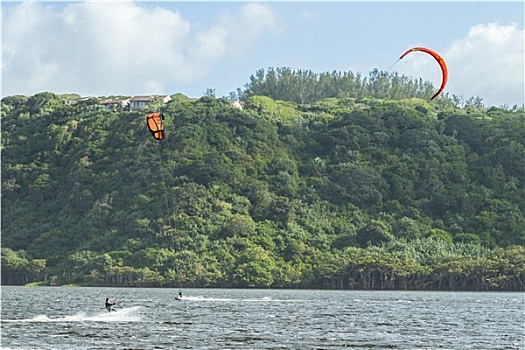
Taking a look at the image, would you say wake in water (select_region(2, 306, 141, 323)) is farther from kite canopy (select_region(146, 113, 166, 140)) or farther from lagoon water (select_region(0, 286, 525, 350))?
kite canopy (select_region(146, 113, 166, 140))

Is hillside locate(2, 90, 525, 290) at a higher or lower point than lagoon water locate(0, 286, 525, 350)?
higher

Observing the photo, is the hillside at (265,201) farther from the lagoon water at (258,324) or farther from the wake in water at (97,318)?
the wake in water at (97,318)

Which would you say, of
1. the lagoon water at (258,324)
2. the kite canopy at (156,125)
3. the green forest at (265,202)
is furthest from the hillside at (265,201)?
the kite canopy at (156,125)

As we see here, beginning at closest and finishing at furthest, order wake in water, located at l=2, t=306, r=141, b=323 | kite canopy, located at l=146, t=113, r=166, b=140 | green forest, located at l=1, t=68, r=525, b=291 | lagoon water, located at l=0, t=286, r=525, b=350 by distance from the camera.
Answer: lagoon water, located at l=0, t=286, r=525, b=350, kite canopy, located at l=146, t=113, r=166, b=140, wake in water, located at l=2, t=306, r=141, b=323, green forest, located at l=1, t=68, r=525, b=291

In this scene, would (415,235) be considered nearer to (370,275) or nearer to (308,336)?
(370,275)

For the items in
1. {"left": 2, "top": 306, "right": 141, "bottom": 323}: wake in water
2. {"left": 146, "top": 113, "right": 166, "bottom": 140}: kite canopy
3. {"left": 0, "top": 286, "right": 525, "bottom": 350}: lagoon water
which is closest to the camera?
{"left": 0, "top": 286, "right": 525, "bottom": 350}: lagoon water

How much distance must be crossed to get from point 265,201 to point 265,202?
29 cm

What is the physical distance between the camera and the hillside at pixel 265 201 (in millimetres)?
144625

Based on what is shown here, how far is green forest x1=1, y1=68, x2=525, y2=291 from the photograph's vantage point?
144 m

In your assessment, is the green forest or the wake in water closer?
the wake in water

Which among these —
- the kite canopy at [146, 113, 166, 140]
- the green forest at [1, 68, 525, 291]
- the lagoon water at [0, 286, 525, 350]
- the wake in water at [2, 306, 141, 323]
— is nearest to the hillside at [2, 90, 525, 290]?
the green forest at [1, 68, 525, 291]

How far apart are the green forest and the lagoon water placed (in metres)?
38.6

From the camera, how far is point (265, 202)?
165 meters

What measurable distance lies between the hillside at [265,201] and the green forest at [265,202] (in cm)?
29
